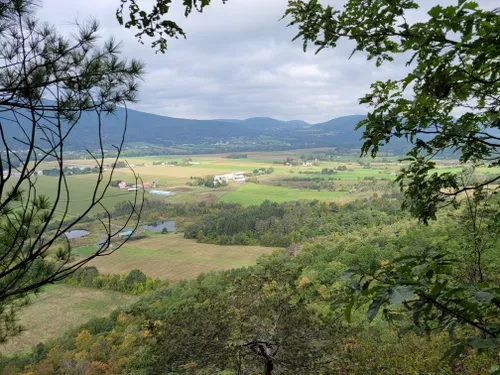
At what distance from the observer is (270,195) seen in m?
71.0

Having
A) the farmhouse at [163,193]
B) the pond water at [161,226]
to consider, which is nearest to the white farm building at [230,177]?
the farmhouse at [163,193]

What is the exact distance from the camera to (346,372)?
24.8 feet

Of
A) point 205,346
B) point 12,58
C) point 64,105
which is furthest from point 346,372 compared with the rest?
point 12,58

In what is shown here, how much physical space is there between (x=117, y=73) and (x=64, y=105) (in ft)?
2.38

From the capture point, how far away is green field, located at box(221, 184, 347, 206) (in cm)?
6675

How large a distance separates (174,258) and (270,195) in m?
33.8

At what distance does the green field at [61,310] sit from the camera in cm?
2579

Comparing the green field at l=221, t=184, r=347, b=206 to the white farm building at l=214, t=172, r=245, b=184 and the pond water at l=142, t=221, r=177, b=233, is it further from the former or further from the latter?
the pond water at l=142, t=221, r=177, b=233

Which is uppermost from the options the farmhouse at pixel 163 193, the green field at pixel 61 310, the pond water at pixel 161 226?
the farmhouse at pixel 163 193

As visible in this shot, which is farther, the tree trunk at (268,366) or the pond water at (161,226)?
the pond water at (161,226)

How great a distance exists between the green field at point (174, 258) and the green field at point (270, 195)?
21616mm

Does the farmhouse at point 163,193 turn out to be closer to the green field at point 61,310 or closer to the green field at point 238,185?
the green field at point 238,185

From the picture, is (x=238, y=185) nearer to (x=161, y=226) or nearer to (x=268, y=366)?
(x=161, y=226)

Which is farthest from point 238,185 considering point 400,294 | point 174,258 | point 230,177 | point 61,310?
point 400,294
